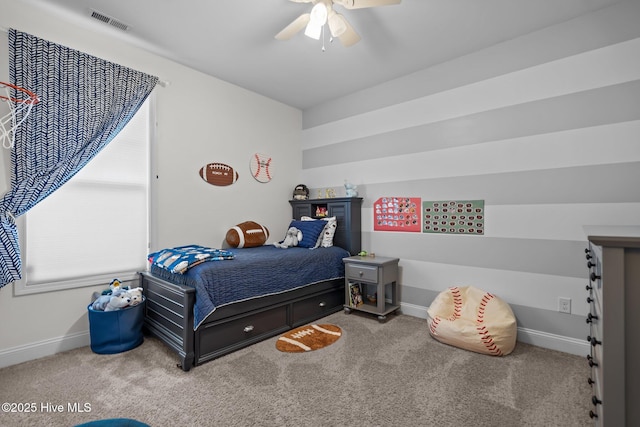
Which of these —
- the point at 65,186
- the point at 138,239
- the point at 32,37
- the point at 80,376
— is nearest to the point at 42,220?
the point at 65,186

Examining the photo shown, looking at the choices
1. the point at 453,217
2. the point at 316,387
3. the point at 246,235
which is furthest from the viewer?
the point at 246,235

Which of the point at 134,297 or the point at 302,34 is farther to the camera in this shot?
the point at 302,34

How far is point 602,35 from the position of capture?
2.19 meters

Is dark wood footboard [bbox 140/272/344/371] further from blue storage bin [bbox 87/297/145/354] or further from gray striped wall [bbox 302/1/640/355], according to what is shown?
gray striped wall [bbox 302/1/640/355]

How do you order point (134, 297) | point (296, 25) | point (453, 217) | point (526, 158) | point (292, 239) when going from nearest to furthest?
point (296, 25)
point (134, 297)
point (526, 158)
point (453, 217)
point (292, 239)

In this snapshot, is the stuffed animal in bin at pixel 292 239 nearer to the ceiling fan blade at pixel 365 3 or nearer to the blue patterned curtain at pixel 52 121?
the blue patterned curtain at pixel 52 121

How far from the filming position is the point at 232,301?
88.8 inches

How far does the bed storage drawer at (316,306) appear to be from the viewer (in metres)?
2.79

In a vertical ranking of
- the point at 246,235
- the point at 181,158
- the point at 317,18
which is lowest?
the point at 246,235

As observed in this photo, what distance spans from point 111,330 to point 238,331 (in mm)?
967

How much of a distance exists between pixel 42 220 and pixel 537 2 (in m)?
4.04

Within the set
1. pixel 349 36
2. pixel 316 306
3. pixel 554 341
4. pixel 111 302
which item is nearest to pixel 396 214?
pixel 316 306

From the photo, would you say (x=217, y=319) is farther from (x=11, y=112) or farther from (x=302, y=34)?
(x=302, y=34)

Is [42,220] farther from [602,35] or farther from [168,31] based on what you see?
[602,35]
